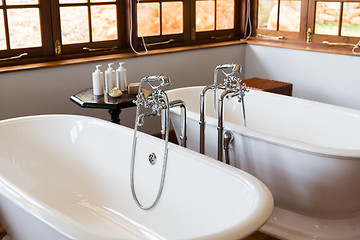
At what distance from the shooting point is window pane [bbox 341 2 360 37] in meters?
3.87

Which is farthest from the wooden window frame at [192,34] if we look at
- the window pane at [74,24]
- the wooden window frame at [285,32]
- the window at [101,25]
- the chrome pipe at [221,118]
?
the chrome pipe at [221,118]

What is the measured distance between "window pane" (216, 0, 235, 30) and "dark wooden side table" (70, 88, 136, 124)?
1.67 metres

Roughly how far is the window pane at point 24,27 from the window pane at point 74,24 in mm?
192

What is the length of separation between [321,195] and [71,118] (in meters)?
1.49

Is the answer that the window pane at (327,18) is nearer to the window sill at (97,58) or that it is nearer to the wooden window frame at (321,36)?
the wooden window frame at (321,36)

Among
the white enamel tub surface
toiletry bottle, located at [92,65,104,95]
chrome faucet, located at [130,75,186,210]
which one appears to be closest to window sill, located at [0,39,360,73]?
toiletry bottle, located at [92,65,104,95]

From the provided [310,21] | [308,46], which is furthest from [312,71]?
[310,21]

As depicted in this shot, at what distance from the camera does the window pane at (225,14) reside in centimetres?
448

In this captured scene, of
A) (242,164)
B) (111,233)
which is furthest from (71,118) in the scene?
(242,164)

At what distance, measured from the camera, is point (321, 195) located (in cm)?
251

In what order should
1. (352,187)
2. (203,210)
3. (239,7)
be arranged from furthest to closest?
(239,7) < (352,187) < (203,210)

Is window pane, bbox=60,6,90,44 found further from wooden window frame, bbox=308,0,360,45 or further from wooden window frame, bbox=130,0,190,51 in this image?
wooden window frame, bbox=308,0,360,45

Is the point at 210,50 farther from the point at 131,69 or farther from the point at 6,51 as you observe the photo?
the point at 6,51

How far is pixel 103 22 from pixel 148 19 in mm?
405
